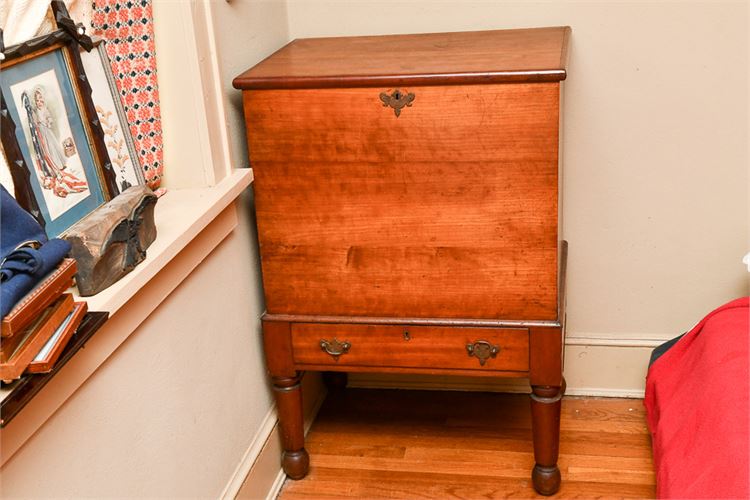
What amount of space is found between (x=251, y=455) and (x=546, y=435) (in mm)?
660

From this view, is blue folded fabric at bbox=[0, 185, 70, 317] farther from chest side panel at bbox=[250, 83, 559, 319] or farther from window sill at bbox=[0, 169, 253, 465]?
chest side panel at bbox=[250, 83, 559, 319]

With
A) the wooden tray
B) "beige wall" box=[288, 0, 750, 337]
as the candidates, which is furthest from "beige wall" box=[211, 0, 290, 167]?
the wooden tray

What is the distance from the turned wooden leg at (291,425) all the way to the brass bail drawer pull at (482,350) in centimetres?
43

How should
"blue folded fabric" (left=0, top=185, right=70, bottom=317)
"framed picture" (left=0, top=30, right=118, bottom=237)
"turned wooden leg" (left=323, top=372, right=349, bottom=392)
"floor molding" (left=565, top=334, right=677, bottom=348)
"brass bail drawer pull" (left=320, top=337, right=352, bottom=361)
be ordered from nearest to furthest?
1. "blue folded fabric" (left=0, top=185, right=70, bottom=317)
2. "framed picture" (left=0, top=30, right=118, bottom=237)
3. "brass bail drawer pull" (left=320, top=337, right=352, bottom=361)
4. "floor molding" (left=565, top=334, right=677, bottom=348)
5. "turned wooden leg" (left=323, top=372, right=349, bottom=392)

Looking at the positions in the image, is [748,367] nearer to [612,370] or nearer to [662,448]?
[662,448]

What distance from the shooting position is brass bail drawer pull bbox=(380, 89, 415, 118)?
1753 millimetres

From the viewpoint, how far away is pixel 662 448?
6.11 ft

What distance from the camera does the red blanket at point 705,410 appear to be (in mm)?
1537

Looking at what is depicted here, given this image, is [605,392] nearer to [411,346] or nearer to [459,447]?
[459,447]

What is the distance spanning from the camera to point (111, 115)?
1553 millimetres

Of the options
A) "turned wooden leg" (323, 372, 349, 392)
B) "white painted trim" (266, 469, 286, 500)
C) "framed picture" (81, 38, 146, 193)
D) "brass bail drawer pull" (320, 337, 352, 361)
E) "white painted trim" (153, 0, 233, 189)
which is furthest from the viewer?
"turned wooden leg" (323, 372, 349, 392)

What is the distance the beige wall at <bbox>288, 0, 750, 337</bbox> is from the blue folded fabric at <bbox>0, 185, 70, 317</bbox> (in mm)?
1288

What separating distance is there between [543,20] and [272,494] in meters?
1.30

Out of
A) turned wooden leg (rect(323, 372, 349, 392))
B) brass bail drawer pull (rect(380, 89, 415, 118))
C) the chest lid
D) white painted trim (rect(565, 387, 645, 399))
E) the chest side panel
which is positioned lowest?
white painted trim (rect(565, 387, 645, 399))
